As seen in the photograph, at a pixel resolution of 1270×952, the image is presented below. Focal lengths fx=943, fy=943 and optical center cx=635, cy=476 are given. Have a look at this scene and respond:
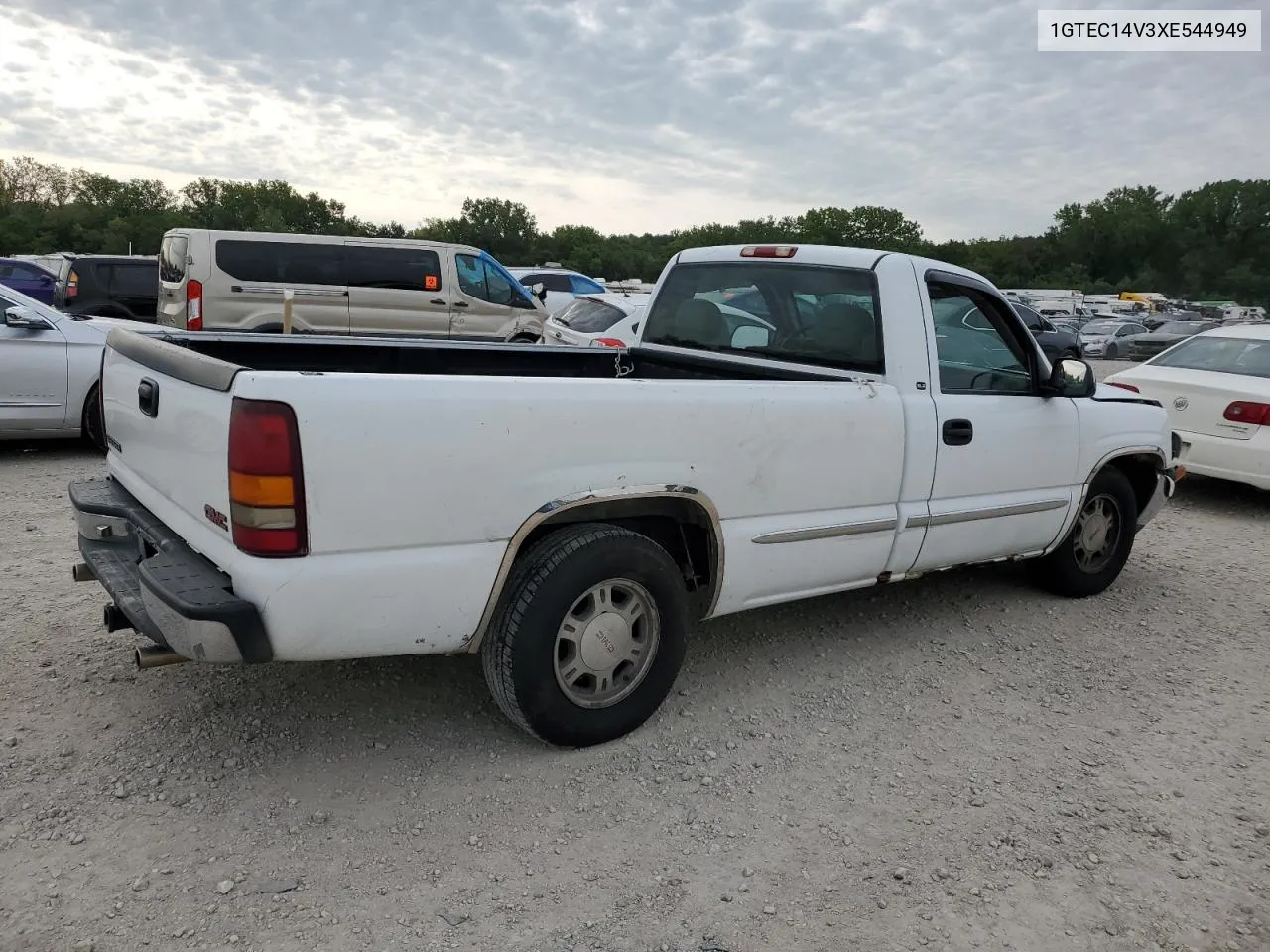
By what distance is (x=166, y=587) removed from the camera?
108 inches

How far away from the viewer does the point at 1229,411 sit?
7887 mm

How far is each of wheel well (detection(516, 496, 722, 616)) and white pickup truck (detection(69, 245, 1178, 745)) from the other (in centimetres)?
1

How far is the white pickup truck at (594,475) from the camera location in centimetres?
267

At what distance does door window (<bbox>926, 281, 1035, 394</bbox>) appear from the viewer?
169 inches

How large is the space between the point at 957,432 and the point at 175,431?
312 centimetres

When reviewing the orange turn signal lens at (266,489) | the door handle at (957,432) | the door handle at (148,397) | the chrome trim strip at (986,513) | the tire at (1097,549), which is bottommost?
the tire at (1097,549)

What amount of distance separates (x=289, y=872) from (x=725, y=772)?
1.46 meters

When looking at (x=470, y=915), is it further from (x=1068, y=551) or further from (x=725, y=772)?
(x=1068, y=551)

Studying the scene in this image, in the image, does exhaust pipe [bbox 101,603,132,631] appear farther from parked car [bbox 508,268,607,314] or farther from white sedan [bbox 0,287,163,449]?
parked car [bbox 508,268,607,314]

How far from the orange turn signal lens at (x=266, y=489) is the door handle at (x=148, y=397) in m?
0.79

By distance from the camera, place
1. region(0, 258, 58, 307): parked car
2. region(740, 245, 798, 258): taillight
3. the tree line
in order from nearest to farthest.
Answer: region(740, 245, 798, 258): taillight
region(0, 258, 58, 307): parked car
the tree line

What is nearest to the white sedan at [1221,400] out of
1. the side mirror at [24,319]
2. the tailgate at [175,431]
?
the tailgate at [175,431]

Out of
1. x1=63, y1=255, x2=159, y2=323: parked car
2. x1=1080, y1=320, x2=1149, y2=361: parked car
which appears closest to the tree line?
x1=1080, y1=320, x2=1149, y2=361: parked car

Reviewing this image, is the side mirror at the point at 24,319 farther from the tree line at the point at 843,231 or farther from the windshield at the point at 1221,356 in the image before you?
the tree line at the point at 843,231
